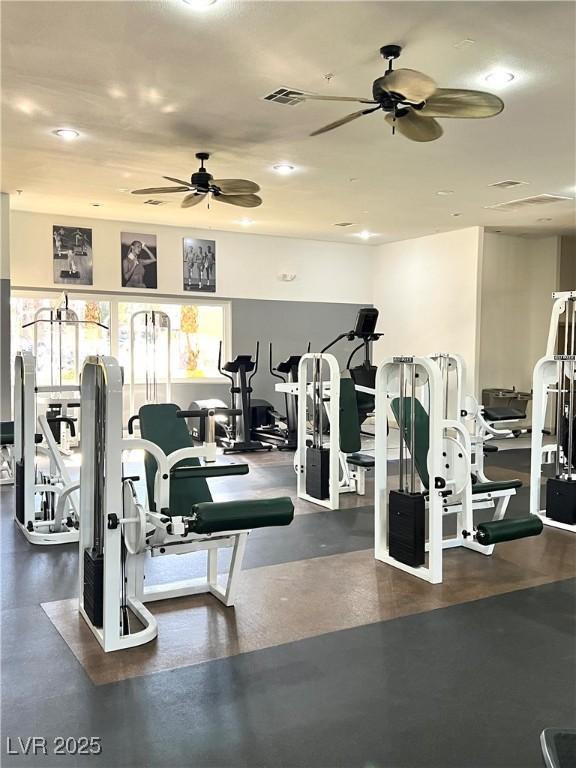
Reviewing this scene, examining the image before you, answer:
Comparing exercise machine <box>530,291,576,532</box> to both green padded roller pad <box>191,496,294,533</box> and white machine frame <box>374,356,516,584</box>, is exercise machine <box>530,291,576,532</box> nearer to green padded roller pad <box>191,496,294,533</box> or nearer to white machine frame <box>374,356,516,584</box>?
white machine frame <box>374,356,516,584</box>

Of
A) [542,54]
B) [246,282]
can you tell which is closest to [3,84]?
[542,54]

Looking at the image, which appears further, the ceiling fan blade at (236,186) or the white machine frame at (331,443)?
the white machine frame at (331,443)

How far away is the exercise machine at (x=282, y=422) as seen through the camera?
27.9ft

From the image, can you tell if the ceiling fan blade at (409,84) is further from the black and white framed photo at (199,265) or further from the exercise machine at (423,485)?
the black and white framed photo at (199,265)

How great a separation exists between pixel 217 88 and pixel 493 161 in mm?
2841

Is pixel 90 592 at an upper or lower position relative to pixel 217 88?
lower

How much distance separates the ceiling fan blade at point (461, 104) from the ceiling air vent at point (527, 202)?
4.29 metres

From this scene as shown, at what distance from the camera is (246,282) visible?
1002cm

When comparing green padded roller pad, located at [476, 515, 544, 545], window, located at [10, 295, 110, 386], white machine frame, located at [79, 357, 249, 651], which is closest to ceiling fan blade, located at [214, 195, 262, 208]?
white machine frame, located at [79, 357, 249, 651]

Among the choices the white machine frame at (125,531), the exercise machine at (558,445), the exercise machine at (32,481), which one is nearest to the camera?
the white machine frame at (125,531)

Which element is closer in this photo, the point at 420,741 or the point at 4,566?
the point at 420,741

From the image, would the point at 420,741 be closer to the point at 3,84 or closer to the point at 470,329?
the point at 3,84

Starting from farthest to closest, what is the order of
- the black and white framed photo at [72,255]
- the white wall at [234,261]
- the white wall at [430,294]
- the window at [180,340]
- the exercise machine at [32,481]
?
the white wall at [430,294] → the window at [180,340] → the black and white framed photo at [72,255] → the white wall at [234,261] → the exercise machine at [32,481]

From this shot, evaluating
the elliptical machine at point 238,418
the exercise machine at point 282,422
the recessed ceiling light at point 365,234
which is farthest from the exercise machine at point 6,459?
the recessed ceiling light at point 365,234
